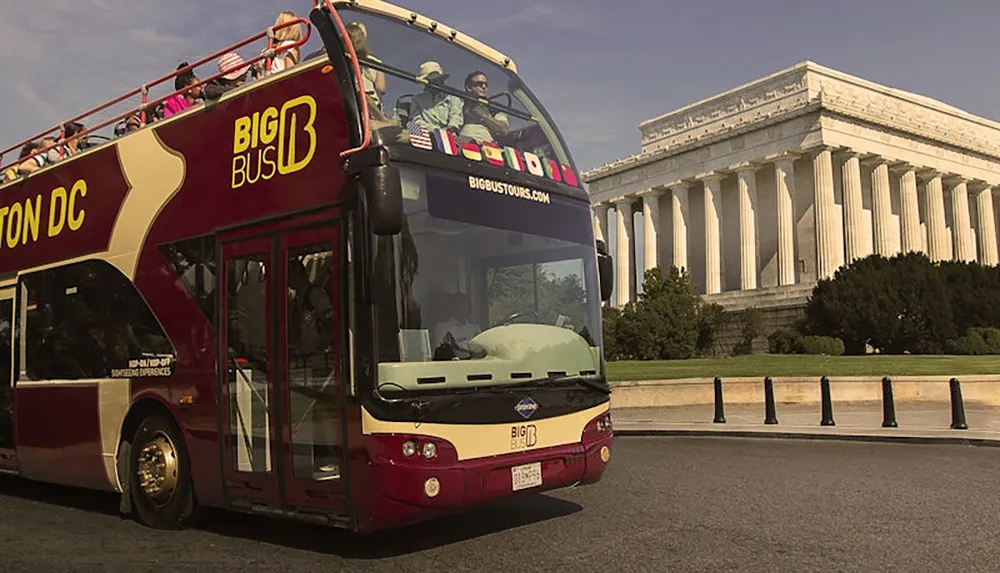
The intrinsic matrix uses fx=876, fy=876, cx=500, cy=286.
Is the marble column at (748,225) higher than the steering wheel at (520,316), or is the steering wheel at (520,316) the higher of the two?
the marble column at (748,225)

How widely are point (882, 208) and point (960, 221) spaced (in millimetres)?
11926

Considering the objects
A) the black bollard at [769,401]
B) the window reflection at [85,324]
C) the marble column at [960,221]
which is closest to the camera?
the window reflection at [85,324]

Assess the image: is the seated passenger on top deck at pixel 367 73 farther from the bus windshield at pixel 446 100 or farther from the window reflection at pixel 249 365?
the window reflection at pixel 249 365

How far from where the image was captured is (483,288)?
6.55 metres

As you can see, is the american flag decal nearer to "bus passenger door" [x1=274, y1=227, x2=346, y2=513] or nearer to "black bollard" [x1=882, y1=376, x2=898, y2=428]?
"bus passenger door" [x1=274, y1=227, x2=346, y2=513]

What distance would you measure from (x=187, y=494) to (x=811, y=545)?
5.21 metres

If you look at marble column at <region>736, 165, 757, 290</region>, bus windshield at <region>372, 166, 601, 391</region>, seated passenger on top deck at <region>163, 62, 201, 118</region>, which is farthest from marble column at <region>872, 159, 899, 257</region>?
seated passenger on top deck at <region>163, 62, 201, 118</region>

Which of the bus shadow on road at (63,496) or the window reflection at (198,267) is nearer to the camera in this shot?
the window reflection at (198,267)

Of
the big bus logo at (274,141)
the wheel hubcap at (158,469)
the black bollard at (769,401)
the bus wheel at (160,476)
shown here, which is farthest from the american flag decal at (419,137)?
the black bollard at (769,401)

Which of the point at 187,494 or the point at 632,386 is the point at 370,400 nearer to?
the point at 187,494

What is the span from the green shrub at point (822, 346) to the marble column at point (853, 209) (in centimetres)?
2431

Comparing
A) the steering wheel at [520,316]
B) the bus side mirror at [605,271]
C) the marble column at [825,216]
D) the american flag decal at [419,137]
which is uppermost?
the marble column at [825,216]

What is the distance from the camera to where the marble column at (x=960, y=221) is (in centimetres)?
7344

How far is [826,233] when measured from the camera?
63812mm
